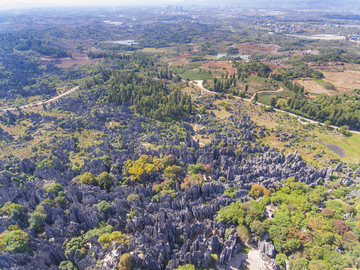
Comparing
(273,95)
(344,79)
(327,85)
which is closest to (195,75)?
(273,95)

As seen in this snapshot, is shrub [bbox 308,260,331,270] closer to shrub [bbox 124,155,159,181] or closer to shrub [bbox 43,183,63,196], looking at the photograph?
shrub [bbox 124,155,159,181]

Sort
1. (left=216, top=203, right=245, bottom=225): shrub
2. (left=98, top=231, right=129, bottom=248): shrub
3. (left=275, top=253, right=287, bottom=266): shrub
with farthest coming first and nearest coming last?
(left=216, top=203, right=245, bottom=225): shrub → (left=98, top=231, right=129, bottom=248): shrub → (left=275, top=253, right=287, bottom=266): shrub

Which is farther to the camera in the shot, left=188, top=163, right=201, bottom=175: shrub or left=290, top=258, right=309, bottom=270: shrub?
left=188, top=163, right=201, bottom=175: shrub

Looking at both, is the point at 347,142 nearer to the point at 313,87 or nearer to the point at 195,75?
the point at 313,87

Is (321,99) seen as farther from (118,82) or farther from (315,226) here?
(118,82)

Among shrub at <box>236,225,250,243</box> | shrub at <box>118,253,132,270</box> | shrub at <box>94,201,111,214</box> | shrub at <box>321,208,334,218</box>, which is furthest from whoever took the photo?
shrub at <box>321,208,334,218</box>

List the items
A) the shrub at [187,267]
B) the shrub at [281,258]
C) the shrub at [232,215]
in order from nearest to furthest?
the shrub at [187,267]
the shrub at [281,258]
the shrub at [232,215]

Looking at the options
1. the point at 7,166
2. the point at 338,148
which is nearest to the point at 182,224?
the point at 7,166

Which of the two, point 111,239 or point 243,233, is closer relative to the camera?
point 111,239

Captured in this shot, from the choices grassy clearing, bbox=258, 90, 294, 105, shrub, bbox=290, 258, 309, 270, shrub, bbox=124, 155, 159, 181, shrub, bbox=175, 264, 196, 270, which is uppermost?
grassy clearing, bbox=258, 90, 294, 105

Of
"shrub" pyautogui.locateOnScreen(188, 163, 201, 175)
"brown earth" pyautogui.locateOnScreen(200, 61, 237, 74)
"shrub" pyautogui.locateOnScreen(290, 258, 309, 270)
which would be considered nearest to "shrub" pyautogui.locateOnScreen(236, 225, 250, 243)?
"shrub" pyautogui.locateOnScreen(290, 258, 309, 270)

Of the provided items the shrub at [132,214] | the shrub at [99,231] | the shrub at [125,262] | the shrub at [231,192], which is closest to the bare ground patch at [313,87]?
the shrub at [231,192]

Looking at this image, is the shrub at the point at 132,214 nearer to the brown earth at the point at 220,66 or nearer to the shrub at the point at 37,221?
the shrub at the point at 37,221
